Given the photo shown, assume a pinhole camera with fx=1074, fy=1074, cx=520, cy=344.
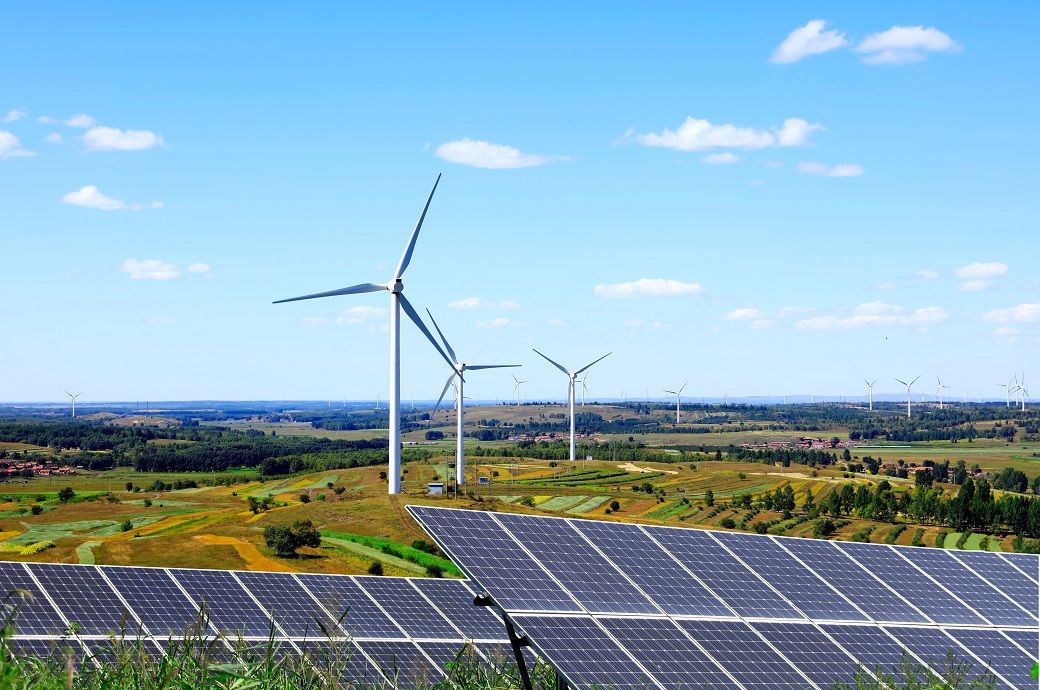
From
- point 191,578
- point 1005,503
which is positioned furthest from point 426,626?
point 1005,503

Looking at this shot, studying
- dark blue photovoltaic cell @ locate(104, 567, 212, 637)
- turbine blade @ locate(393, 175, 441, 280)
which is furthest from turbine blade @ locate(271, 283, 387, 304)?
dark blue photovoltaic cell @ locate(104, 567, 212, 637)

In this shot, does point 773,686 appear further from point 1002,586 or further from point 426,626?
point 426,626

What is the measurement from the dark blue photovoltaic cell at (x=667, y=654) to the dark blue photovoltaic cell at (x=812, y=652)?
2177mm

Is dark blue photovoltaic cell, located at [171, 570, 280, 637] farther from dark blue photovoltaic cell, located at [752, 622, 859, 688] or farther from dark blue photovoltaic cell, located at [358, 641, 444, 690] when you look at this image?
dark blue photovoltaic cell, located at [752, 622, 859, 688]

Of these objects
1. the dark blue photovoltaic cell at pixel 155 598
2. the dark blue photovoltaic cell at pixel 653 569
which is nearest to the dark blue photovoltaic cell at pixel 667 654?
the dark blue photovoltaic cell at pixel 653 569

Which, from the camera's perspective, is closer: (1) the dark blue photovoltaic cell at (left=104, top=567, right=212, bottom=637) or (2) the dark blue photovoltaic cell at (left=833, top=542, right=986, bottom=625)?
(2) the dark blue photovoltaic cell at (left=833, top=542, right=986, bottom=625)

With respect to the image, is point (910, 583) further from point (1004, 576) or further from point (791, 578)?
point (791, 578)

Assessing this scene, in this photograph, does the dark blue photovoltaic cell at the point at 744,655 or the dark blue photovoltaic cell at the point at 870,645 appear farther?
the dark blue photovoltaic cell at the point at 870,645

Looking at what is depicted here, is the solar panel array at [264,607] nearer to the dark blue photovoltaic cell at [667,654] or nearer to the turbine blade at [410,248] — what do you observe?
the dark blue photovoltaic cell at [667,654]

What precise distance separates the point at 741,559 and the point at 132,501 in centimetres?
17009

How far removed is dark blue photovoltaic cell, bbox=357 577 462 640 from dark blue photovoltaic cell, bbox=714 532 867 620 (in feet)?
36.9

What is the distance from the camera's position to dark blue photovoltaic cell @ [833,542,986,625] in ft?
93.1

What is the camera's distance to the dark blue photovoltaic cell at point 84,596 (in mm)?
36156

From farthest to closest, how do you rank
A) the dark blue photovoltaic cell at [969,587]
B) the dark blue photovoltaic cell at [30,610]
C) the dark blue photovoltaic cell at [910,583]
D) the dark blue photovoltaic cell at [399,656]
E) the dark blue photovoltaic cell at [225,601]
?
the dark blue photovoltaic cell at [225,601] → the dark blue photovoltaic cell at [30,610] → the dark blue photovoltaic cell at [399,656] → the dark blue photovoltaic cell at [969,587] → the dark blue photovoltaic cell at [910,583]
